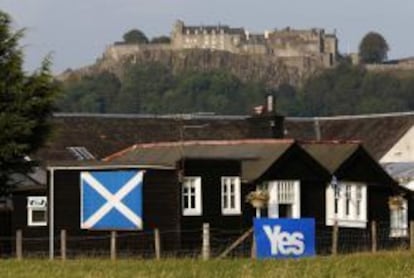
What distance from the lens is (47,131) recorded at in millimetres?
38281

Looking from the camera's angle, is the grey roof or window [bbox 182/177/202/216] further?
the grey roof

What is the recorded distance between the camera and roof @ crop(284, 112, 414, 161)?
70125 mm

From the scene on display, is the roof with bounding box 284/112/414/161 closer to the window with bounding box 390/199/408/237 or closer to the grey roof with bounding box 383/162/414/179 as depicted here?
the grey roof with bounding box 383/162/414/179

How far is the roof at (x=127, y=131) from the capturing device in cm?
6406

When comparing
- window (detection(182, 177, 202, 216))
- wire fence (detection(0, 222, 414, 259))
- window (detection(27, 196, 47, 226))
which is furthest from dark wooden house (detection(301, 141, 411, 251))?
window (detection(27, 196, 47, 226))

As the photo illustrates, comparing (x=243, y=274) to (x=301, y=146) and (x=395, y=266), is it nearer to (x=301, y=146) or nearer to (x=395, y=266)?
(x=395, y=266)

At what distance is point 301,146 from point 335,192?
204cm

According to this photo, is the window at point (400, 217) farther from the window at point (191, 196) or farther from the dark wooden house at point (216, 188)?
the window at point (191, 196)

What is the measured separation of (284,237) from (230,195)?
36.2 feet

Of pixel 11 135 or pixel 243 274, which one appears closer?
pixel 243 274

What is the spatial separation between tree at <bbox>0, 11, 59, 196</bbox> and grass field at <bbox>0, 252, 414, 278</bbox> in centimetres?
860

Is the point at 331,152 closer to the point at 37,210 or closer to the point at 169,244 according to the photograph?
the point at 169,244

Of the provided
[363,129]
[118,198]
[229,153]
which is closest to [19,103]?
[118,198]

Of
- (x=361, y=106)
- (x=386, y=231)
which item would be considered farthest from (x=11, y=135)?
(x=361, y=106)
